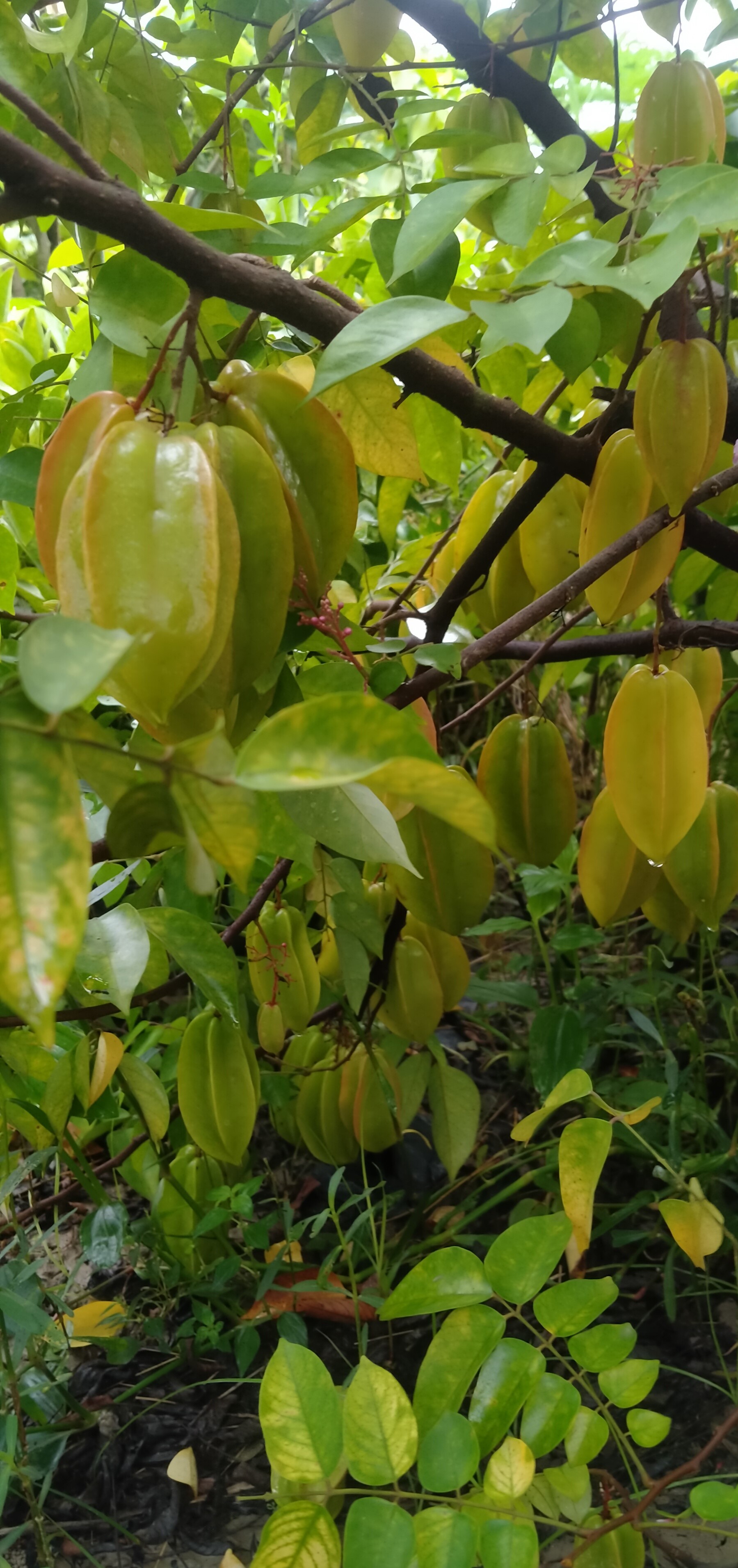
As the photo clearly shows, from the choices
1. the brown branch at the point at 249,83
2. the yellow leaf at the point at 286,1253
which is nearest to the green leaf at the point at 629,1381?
the yellow leaf at the point at 286,1253

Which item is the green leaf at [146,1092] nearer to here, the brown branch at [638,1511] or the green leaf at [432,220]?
the brown branch at [638,1511]

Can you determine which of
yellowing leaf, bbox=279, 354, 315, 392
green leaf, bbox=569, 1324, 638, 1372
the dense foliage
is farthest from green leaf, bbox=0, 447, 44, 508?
green leaf, bbox=569, 1324, 638, 1372

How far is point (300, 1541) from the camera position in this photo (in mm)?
490

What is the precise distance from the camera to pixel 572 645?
906mm

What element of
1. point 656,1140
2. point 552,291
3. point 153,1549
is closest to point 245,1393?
point 153,1549

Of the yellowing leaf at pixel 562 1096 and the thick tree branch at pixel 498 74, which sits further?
the thick tree branch at pixel 498 74

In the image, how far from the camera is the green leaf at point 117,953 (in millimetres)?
586

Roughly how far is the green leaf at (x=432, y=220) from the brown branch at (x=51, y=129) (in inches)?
5.1

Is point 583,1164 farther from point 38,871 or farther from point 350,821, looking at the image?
point 38,871

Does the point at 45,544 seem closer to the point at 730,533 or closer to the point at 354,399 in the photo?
the point at 354,399

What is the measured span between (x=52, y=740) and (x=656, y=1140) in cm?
113

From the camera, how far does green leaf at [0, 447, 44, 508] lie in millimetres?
667

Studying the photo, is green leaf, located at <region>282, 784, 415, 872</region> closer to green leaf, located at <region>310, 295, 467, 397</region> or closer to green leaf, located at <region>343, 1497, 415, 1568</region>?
green leaf, located at <region>310, 295, 467, 397</region>

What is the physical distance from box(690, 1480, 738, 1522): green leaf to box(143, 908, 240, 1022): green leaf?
345 millimetres
